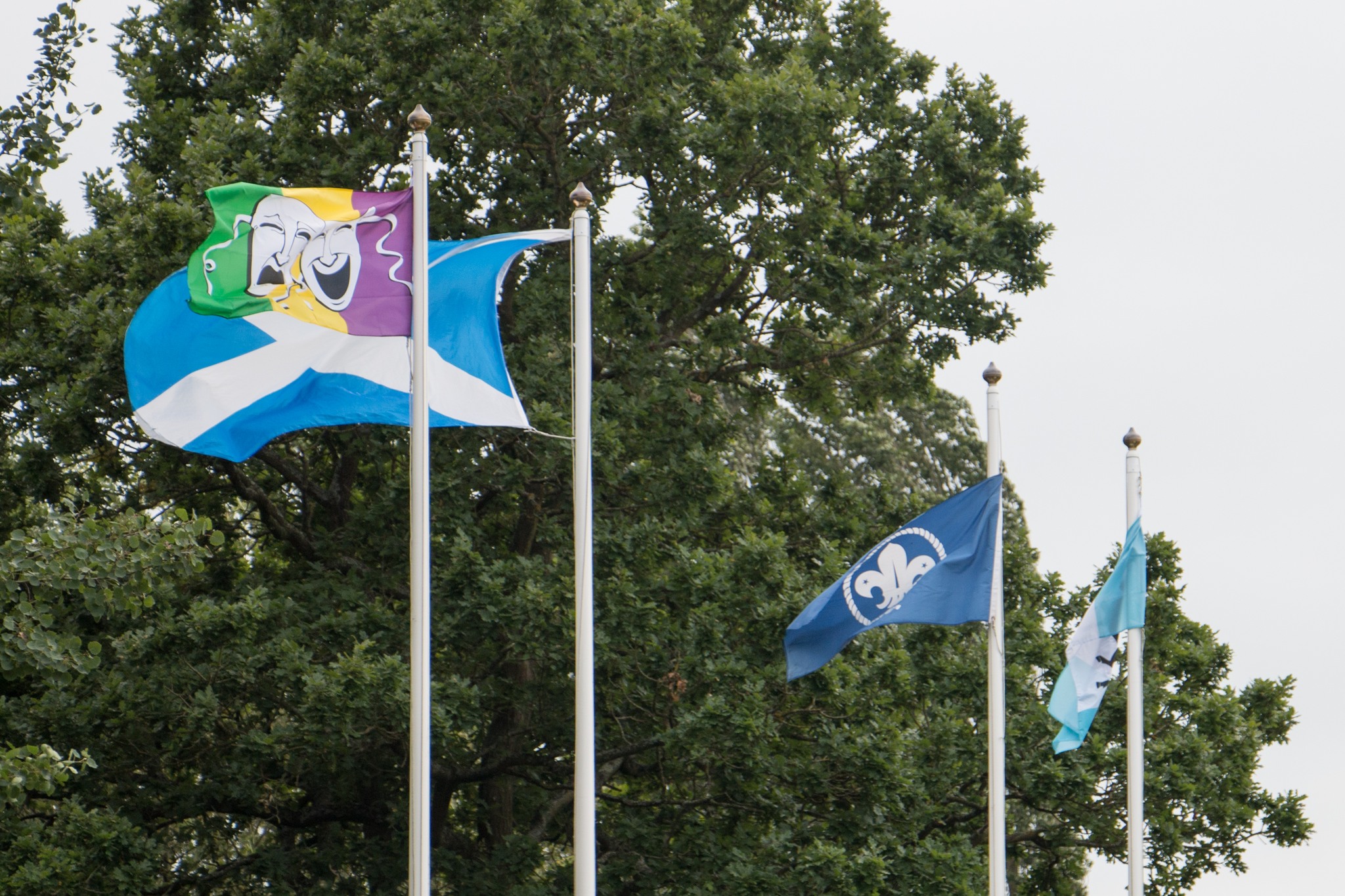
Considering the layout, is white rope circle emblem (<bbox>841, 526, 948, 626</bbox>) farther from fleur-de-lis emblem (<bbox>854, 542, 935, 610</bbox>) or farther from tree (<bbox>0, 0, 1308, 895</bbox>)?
tree (<bbox>0, 0, 1308, 895</bbox>)

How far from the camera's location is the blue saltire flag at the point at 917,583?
10867mm

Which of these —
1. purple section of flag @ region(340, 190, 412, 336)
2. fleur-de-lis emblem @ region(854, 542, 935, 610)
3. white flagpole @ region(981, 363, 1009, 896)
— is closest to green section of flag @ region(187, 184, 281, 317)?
purple section of flag @ region(340, 190, 412, 336)

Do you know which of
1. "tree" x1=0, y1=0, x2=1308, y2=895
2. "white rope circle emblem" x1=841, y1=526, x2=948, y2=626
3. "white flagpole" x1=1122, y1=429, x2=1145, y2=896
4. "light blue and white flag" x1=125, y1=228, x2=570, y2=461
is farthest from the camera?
"tree" x1=0, y1=0, x2=1308, y2=895

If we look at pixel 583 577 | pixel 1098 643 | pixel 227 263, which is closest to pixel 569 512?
pixel 1098 643

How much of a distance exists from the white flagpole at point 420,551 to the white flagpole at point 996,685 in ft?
12.6

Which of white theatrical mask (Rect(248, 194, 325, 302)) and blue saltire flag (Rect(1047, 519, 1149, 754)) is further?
blue saltire flag (Rect(1047, 519, 1149, 754))

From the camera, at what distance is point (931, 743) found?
1583 cm

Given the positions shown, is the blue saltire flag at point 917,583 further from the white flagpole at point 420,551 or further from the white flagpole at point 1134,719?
the white flagpole at point 420,551

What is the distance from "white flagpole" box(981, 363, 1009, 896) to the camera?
1091 cm

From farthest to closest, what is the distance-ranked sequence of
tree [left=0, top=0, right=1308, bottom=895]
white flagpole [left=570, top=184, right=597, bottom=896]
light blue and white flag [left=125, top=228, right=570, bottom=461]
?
tree [left=0, top=0, right=1308, bottom=895]
white flagpole [left=570, top=184, right=597, bottom=896]
light blue and white flag [left=125, top=228, right=570, bottom=461]

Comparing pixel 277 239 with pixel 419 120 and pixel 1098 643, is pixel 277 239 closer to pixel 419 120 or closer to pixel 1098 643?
pixel 419 120

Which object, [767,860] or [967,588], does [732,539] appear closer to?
[767,860]

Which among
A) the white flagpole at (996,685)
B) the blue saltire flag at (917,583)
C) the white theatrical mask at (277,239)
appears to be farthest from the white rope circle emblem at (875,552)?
the white theatrical mask at (277,239)

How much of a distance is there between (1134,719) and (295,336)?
7.14 metres
